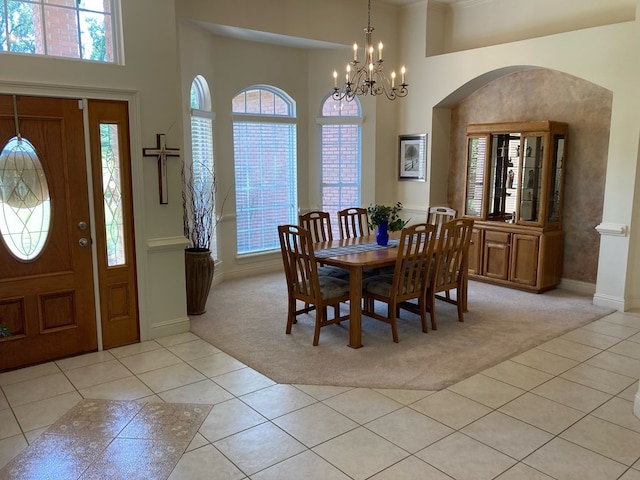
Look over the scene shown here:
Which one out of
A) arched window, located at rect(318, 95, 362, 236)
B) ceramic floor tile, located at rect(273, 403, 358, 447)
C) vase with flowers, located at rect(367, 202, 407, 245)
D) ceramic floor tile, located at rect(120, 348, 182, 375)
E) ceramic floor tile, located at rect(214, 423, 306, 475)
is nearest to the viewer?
ceramic floor tile, located at rect(214, 423, 306, 475)

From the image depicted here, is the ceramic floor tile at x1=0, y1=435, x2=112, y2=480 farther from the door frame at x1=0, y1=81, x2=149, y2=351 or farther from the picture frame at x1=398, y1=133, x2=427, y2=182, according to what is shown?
the picture frame at x1=398, y1=133, x2=427, y2=182

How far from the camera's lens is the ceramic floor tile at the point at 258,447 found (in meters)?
2.71

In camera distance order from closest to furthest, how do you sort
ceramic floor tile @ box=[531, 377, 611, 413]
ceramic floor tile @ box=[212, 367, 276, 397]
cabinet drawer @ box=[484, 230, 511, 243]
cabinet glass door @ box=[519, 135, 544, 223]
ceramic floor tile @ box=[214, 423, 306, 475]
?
ceramic floor tile @ box=[214, 423, 306, 475], ceramic floor tile @ box=[531, 377, 611, 413], ceramic floor tile @ box=[212, 367, 276, 397], cabinet glass door @ box=[519, 135, 544, 223], cabinet drawer @ box=[484, 230, 511, 243]

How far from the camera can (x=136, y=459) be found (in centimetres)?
275

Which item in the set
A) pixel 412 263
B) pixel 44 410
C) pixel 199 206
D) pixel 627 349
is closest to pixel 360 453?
pixel 412 263

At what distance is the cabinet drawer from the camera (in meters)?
6.12

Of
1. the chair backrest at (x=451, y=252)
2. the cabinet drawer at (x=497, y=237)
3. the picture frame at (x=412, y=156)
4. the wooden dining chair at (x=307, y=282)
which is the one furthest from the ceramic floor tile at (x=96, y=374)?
the picture frame at (x=412, y=156)

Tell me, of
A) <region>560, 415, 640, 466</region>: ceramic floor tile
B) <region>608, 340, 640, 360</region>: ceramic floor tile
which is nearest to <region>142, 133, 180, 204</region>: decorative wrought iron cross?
<region>560, 415, 640, 466</region>: ceramic floor tile

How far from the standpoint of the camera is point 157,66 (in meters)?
4.26

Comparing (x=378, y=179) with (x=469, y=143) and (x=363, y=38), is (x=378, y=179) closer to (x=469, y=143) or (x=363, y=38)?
(x=469, y=143)

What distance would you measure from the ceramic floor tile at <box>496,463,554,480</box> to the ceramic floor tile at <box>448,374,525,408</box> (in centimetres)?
68

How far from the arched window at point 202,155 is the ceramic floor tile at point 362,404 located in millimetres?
2922

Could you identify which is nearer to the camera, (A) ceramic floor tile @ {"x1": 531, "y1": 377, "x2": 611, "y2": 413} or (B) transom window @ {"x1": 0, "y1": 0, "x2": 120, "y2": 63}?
(A) ceramic floor tile @ {"x1": 531, "y1": 377, "x2": 611, "y2": 413}

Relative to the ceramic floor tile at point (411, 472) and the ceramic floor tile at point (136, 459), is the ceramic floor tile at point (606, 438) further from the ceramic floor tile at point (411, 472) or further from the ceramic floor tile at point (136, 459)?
the ceramic floor tile at point (136, 459)
